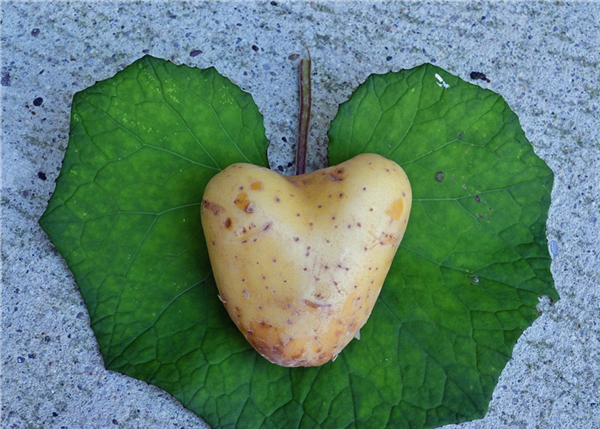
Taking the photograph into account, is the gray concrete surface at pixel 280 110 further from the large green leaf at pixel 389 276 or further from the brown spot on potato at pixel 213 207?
the brown spot on potato at pixel 213 207

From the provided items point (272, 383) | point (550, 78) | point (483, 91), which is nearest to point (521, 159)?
point (483, 91)

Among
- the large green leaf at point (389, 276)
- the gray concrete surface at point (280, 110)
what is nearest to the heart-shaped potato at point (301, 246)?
the large green leaf at point (389, 276)

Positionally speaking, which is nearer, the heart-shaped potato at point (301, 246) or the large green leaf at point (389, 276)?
the heart-shaped potato at point (301, 246)

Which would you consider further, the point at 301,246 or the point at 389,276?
the point at 389,276

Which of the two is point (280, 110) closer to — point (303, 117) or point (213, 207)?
point (303, 117)

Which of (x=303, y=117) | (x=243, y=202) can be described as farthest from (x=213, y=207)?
(x=303, y=117)

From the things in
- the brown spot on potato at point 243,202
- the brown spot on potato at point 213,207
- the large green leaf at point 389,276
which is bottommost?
the large green leaf at point 389,276

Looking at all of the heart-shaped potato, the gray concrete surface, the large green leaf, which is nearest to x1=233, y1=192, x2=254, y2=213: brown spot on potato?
the heart-shaped potato
